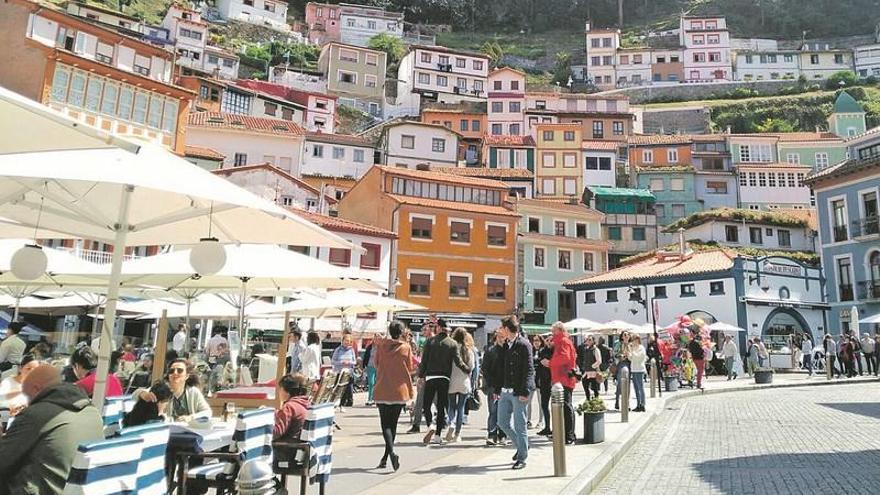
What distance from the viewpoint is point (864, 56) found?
302 feet

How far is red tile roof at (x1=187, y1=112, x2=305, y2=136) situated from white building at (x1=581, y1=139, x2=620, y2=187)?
26610mm

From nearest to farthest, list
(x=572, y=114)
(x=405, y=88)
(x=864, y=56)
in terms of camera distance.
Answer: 1. (x=572, y=114)
2. (x=405, y=88)
3. (x=864, y=56)

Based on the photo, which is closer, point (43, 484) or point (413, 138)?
point (43, 484)

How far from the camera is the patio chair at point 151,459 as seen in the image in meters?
3.69

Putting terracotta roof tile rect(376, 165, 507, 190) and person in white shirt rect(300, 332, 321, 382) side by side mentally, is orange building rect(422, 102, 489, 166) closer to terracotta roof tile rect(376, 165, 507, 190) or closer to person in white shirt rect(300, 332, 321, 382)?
terracotta roof tile rect(376, 165, 507, 190)

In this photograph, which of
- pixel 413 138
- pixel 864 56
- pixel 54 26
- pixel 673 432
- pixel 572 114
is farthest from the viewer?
pixel 864 56

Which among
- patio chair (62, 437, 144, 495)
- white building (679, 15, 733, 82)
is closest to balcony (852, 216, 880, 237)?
patio chair (62, 437, 144, 495)

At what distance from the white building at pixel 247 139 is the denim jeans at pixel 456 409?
41.7 m

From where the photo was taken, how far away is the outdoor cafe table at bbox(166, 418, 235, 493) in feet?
17.3

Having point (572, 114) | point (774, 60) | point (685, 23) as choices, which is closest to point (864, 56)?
point (774, 60)

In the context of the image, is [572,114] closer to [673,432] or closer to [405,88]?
[405,88]

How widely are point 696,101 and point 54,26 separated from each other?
247 ft

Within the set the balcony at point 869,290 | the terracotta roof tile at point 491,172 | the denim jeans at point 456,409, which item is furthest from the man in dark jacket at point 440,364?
the terracotta roof tile at point 491,172

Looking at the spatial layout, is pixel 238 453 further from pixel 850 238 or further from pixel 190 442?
pixel 850 238
